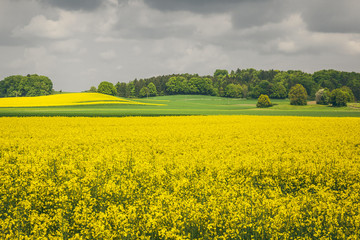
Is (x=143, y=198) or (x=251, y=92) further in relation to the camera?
(x=251, y=92)

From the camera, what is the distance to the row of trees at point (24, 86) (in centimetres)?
15662

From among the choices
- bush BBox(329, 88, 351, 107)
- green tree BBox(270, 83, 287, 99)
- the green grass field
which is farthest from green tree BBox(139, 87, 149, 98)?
bush BBox(329, 88, 351, 107)

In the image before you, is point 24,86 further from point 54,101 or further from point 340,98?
point 340,98

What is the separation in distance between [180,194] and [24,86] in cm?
17411

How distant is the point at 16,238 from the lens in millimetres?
6168

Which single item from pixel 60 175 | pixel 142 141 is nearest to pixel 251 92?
pixel 142 141

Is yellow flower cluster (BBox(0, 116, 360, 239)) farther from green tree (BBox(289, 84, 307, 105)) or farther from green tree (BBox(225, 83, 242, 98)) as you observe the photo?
green tree (BBox(225, 83, 242, 98))

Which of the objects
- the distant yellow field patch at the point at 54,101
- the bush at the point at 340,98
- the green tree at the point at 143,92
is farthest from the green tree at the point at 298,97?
the green tree at the point at 143,92

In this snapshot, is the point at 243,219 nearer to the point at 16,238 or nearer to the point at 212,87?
the point at 16,238

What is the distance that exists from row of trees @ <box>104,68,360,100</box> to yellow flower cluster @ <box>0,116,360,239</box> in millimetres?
127525

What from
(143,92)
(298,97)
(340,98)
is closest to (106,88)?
(143,92)

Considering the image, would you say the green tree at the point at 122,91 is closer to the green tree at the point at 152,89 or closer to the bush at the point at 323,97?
the green tree at the point at 152,89

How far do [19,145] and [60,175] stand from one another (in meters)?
8.23

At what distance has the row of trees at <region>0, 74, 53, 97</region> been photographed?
514 ft
